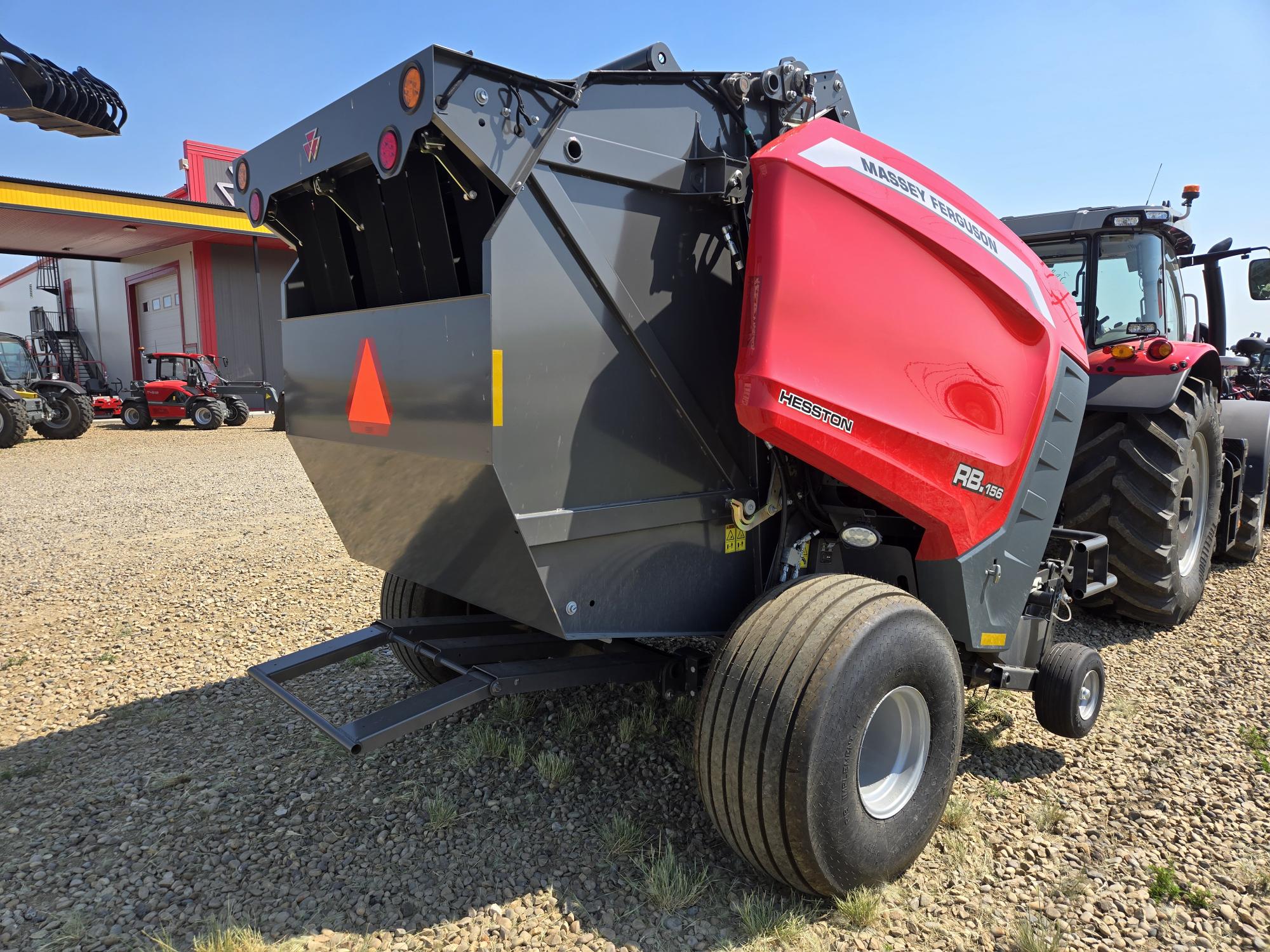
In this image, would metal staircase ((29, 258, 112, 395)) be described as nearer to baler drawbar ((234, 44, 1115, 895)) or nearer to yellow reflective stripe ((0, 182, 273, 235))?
yellow reflective stripe ((0, 182, 273, 235))

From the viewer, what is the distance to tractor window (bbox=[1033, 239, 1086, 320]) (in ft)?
15.9

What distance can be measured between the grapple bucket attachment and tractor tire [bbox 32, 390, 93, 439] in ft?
42.1

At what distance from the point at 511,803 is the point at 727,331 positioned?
5.86 feet

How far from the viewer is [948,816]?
2812 millimetres

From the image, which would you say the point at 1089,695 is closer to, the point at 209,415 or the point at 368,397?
the point at 368,397

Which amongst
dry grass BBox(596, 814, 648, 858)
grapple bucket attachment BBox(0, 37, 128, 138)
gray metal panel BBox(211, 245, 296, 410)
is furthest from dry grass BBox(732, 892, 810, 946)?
gray metal panel BBox(211, 245, 296, 410)

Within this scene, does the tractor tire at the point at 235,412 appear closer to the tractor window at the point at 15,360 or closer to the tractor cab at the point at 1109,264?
the tractor window at the point at 15,360

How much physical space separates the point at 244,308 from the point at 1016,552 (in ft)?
81.2

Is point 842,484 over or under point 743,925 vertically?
over

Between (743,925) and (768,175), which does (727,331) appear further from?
(743,925)

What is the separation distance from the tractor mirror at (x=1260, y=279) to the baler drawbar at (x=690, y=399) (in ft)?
10.8

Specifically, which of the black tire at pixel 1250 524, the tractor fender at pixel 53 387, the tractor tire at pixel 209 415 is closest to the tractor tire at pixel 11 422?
the tractor fender at pixel 53 387

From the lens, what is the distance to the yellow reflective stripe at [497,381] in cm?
209

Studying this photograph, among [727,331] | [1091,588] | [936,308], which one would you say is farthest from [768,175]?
[1091,588]
